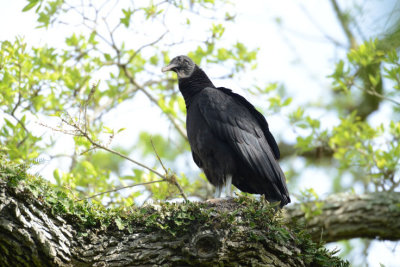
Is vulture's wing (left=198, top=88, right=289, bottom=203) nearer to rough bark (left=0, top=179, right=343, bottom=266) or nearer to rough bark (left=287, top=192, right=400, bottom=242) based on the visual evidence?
rough bark (left=0, top=179, right=343, bottom=266)

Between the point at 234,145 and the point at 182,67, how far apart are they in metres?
1.65

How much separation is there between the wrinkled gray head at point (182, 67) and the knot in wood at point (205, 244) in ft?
8.66

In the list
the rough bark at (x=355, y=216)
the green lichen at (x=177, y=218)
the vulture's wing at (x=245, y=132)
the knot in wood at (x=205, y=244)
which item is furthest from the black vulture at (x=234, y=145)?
the rough bark at (x=355, y=216)

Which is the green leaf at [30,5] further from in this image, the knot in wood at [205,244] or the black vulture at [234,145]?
the knot in wood at [205,244]

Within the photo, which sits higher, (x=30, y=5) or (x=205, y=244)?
(x=30, y=5)

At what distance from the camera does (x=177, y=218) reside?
3.49 meters

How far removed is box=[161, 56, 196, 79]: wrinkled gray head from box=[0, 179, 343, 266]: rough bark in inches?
93.6

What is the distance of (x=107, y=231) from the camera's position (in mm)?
3520

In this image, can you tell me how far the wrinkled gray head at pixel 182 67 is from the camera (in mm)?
5594

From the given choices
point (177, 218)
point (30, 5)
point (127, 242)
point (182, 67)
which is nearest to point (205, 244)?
point (177, 218)

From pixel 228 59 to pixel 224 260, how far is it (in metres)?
4.21

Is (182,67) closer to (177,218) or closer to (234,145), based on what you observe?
(234,145)

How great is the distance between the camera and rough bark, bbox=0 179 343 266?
3.09 m

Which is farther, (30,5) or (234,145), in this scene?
(30,5)
